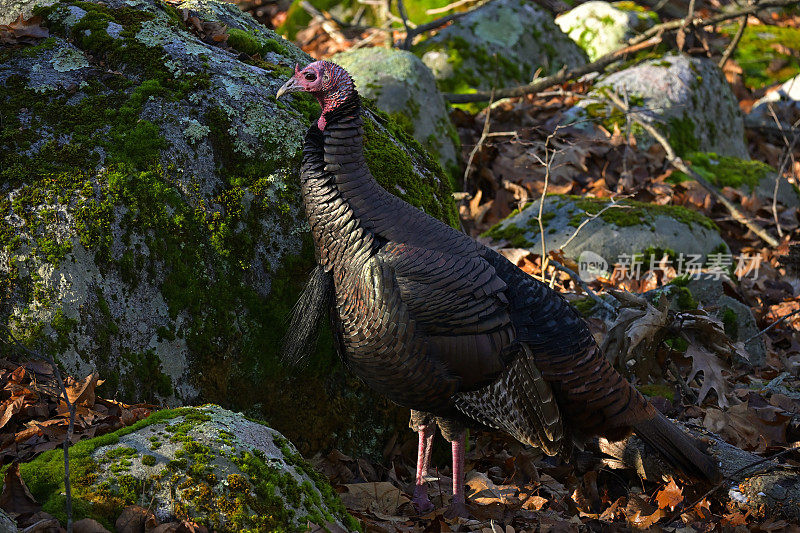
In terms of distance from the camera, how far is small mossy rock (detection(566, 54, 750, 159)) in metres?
9.77

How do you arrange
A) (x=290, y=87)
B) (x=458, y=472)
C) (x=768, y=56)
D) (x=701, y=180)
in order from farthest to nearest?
(x=768, y=56) < (x=701, y=180) < (x=458, y=472) < (x=290, y=87)

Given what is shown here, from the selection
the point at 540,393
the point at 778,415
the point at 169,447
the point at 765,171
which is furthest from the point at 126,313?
the point at 765,171

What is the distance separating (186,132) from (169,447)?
78.5 inches

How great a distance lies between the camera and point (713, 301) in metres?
6.71

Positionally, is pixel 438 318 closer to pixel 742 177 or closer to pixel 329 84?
pixel 329 84

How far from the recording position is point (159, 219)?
4.25 meters

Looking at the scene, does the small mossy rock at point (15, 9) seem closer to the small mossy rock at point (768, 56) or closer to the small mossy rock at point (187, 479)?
the small mossy rock at point (187, 479)

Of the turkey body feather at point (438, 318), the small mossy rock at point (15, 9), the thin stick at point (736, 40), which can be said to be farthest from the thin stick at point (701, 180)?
the small mossy rock at point (15, 9)

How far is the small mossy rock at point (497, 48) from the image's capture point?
35.3 ft

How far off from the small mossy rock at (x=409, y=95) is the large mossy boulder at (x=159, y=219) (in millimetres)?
2878

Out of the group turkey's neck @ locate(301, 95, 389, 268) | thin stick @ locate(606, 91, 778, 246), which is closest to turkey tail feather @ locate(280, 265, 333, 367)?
turkey's neck @ locate(301, 95, 389, 268)

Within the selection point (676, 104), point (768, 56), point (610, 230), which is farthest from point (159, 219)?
point (768, 56)

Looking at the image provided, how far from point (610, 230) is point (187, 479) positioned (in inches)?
212

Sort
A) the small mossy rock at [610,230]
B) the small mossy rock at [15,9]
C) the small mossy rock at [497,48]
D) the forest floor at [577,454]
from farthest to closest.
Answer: the small mossy rock at [497,48] < the small mossy rock at [610,230] < the small mossy rock at [15,9] < the forest floor at [577,454]
